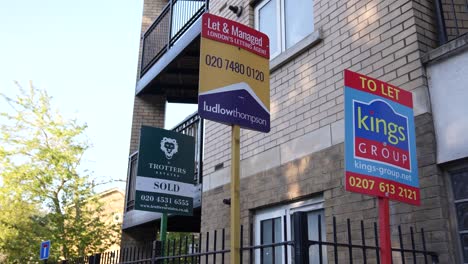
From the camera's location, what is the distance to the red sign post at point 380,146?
9.39ft

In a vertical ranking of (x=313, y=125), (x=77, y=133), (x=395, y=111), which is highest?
(x=77, y=133)

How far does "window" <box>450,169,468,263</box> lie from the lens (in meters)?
3.79

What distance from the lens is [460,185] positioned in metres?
3.92

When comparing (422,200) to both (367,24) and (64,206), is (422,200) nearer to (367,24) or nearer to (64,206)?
(367,24)

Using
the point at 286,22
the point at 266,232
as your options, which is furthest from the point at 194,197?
the point at 286,22

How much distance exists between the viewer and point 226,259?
6105 mm

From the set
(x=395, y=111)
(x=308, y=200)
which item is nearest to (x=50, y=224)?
(x=308, y=200)

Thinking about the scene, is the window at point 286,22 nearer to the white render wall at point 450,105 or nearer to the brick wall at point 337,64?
the brick wall at point 337,64

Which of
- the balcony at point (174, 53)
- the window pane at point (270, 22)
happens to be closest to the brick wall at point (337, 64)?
the window pane at point (270, 22)

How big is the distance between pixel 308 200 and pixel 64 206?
1070cm

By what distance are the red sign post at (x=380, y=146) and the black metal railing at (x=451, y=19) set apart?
1.45 m

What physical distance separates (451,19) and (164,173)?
4129 mm

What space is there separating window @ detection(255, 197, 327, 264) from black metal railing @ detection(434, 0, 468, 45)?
2039 mm

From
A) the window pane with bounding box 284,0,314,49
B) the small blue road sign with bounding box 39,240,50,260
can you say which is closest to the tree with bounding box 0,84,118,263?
the small blue road sign with bounding box 39,240,50,260
